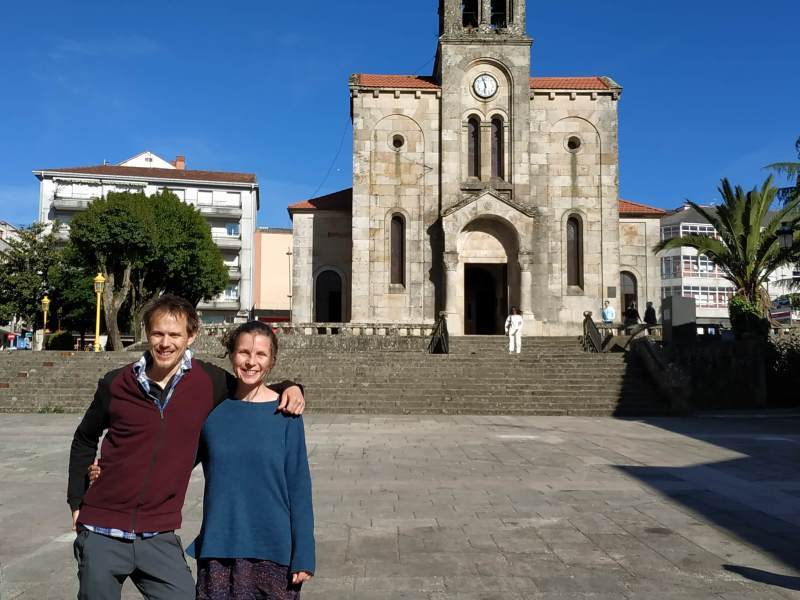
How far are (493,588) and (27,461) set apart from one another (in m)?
8.09

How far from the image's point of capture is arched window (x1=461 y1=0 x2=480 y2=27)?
30.7 metres

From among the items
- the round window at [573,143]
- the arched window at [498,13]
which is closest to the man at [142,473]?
the round window at [573,143]

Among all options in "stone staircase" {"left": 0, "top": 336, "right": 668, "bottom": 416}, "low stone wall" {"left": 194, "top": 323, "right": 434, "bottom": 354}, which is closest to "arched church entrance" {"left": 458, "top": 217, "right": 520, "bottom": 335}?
"low stone wall" {"left": 194, "top": 323, "right": 434, "bottom": 354}

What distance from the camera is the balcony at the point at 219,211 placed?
6378 centimetres

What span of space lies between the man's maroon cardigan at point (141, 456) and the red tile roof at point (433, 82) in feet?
92.9

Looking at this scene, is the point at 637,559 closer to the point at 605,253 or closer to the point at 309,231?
the point at 605,253

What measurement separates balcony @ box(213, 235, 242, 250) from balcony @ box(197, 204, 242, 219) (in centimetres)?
185

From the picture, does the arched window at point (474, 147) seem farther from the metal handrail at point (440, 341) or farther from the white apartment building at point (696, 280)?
the white apartment building at point (696, 280)

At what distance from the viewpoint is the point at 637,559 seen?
5688mm

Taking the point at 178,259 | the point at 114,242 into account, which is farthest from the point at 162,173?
the point at 114,242

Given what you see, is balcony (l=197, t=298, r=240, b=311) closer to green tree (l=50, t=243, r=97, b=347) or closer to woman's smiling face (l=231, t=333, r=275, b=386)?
green tree (l=50, t=243, r=97, b=347)

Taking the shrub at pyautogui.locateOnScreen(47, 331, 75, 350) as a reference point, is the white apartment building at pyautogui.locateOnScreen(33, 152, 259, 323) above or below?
above

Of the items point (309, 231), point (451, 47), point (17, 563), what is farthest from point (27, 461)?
point (451, 47)

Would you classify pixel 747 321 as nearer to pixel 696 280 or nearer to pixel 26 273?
pixel 696 280
